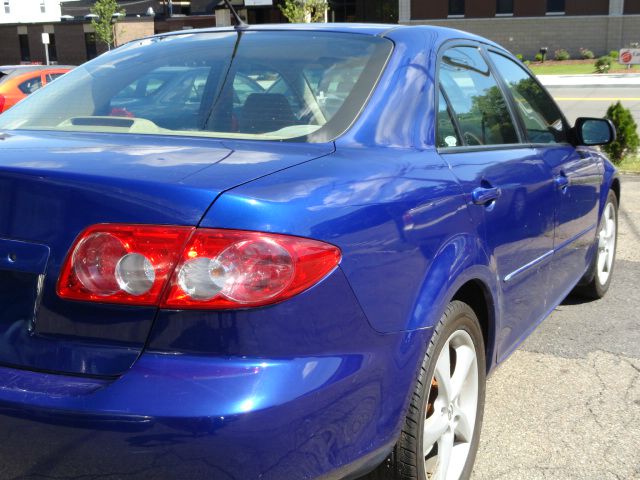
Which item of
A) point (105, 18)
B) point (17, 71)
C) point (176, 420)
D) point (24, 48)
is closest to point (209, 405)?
point (176, 420)

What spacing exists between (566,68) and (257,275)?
42259 mm

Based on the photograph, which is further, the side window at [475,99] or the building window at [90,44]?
the building window at [90,44]

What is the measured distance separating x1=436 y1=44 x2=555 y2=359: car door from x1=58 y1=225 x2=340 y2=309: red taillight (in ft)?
3.38

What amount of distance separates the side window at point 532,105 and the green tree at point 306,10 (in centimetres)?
3311

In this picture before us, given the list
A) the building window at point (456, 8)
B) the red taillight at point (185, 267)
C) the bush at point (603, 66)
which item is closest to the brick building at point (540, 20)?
the building window at point (456, 8)

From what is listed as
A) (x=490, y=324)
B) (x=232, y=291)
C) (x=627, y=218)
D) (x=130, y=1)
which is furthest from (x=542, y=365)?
(x=130, y=1)

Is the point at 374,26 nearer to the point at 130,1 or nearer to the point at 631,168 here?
the point at 631,168

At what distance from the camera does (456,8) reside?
4847cm

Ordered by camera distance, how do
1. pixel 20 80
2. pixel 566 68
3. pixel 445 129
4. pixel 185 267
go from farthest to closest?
1. pixel 566 68
2. pixel 20 80
3. pixel 445 129
4. pixel 185 267

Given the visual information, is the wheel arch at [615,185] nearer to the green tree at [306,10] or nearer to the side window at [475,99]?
the side window at [475,99]

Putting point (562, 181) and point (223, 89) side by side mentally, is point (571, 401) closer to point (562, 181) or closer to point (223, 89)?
point (562, 181)

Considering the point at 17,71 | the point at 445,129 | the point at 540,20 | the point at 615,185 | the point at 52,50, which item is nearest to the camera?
the point at 445,129

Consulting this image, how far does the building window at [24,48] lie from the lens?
191ft

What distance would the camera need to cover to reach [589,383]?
3.93 meters
